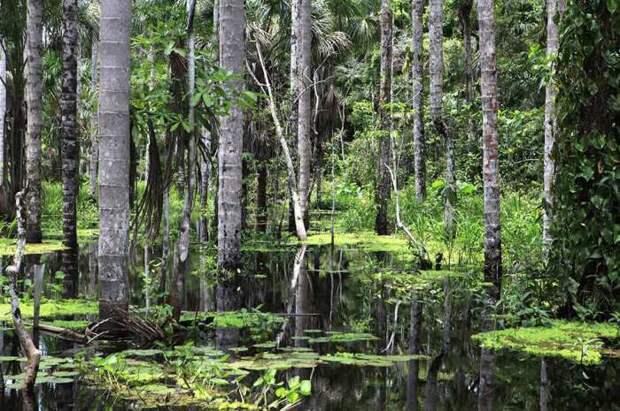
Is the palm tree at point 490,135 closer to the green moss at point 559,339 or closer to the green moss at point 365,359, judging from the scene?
the green moss at point 559,339

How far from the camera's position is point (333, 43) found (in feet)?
94.6

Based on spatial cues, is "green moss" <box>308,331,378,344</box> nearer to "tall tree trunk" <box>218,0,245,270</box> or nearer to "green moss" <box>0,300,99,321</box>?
"green moss" <box>0,300,99,321</box>

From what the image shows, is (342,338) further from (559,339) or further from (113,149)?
(113,149)

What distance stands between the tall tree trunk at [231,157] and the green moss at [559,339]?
5.39m

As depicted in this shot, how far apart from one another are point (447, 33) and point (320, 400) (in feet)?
105

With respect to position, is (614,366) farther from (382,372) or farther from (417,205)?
(417,205)

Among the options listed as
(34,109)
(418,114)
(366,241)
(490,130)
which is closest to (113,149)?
(490,130)

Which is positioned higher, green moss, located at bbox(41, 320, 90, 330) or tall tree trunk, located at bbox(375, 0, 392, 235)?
tall tree trunk, located at bbox(375, 0, 392, 235)

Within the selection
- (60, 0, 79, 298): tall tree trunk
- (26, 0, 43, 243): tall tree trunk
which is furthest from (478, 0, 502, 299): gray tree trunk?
(26, 0, 43, 243): tall tree trunk

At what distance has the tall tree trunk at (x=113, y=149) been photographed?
26.5 ft

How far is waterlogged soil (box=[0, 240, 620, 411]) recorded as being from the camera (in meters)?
6.14

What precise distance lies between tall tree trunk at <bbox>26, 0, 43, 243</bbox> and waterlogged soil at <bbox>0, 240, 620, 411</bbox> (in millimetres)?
6394

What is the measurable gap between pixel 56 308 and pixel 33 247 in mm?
8260

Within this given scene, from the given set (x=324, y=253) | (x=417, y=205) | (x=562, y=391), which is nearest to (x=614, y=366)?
(x=562, y=391)
